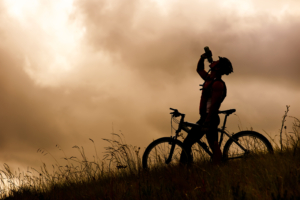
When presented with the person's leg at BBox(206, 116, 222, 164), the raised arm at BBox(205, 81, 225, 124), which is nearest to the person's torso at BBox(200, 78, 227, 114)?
the raised arm at BBox(205, 81, 225, 124)

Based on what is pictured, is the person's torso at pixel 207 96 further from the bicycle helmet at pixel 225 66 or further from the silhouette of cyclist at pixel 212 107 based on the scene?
the bicycle helmet at pixel 225 66

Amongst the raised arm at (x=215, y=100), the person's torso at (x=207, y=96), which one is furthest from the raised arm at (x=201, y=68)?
the raised arm at (x=215, y=100)

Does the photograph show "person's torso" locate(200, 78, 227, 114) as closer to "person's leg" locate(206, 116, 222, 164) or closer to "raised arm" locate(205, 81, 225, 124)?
"raised arm" locate(205, 81, 225, 124)

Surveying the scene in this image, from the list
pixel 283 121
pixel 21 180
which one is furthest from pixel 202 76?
pixel 21 180

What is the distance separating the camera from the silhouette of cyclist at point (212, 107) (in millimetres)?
5434

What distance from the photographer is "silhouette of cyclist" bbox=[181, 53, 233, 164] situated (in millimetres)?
5434

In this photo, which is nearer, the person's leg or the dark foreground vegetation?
the dark foreground vegetation

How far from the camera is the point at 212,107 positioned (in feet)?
17.9

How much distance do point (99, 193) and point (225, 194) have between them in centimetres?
214

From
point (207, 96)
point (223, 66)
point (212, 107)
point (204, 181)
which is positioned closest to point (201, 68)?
point (223, 66)

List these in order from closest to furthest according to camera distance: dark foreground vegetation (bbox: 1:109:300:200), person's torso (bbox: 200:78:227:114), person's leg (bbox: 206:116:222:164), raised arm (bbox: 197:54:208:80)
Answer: dark foreground vegetation (bbox: 1:109:300:200) → person's leg (bbox: 206:116:222:164) → person's torso (bbox: 200:78:227:114) → raised arm (bbox: 197:54:208:80)

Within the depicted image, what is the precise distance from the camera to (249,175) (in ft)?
12.4

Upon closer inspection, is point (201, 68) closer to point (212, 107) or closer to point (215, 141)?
point (212, 107)

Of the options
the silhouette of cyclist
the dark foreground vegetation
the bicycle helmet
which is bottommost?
the dark foreground vegetation
